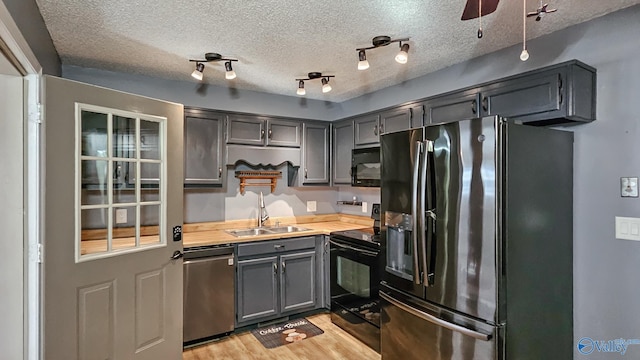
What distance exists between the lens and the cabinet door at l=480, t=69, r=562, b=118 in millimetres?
2055

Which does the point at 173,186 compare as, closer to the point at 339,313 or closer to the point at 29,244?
the point at 29,244

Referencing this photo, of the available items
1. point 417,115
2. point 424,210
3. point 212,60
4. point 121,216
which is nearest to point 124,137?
point 121,216

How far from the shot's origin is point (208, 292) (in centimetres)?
300

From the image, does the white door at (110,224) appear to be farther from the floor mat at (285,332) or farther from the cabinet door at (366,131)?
the cabinet door at (366,131)

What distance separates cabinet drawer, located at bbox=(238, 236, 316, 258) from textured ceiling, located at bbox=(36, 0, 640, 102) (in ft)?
5.32

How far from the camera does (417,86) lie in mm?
3342

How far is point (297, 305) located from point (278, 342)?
1.60 feet

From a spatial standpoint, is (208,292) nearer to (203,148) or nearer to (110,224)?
(110,224)

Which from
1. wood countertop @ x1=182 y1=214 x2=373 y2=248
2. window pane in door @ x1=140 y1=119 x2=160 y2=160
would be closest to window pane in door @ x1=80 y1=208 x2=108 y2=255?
window pane in door @ x1=140 y1=119 x2=160 y2=160

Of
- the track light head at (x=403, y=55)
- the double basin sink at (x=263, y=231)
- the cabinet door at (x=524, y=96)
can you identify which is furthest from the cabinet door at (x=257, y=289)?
the cabinet door at (x=524, y=96)

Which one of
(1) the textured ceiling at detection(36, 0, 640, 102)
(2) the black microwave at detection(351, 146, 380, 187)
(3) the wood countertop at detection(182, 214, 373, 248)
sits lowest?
(3) the wood countertop at detection(182, 214, 373, 248)

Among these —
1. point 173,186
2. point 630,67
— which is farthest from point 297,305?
point 630,67

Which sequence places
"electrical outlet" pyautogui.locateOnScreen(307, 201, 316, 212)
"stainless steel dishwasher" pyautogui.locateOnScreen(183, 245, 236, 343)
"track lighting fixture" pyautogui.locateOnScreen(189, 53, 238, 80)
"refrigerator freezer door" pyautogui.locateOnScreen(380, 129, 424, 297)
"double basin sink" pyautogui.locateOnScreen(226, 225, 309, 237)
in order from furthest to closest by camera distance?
"electrical outlet" pyautogui.locateOnScreen(307, 201, 316, 212) < "double basin sink" pyautogui.locateOnScreen(226, 225, 309, 237) < "stainless steel dishwasher" pyautogui.locateOnScreen(183, 245, 236, 343) < "track lighting fixture" pyautogui.locateOnScreen(189, 53, 238, 80) < "refrigerator freezer door" pyautogui.locateOnScreen(380, 129, 424, 297)

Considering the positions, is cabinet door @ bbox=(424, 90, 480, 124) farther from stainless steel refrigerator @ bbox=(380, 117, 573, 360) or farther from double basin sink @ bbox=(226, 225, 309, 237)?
double basin sink @ bbox=(226, 225, 309, 237)
